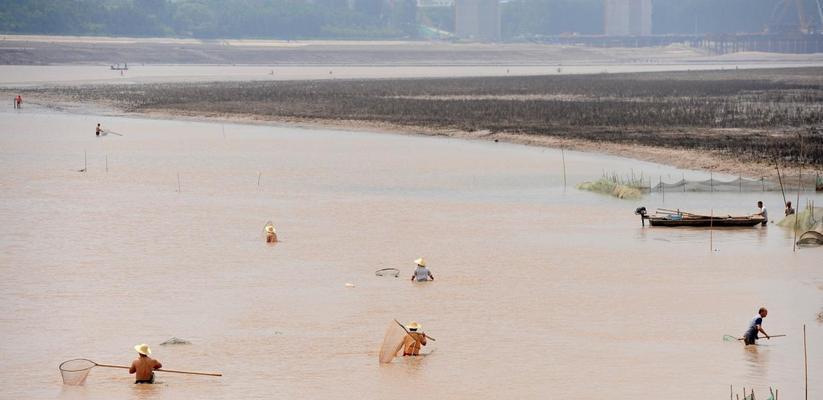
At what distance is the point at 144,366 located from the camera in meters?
20.1

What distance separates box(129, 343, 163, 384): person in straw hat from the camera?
20.1 m

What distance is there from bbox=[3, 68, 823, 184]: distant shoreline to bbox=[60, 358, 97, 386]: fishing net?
2936cm

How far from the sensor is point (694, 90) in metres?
96.0

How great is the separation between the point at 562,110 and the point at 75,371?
182 ft

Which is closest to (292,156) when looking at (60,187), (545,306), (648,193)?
(60,187)

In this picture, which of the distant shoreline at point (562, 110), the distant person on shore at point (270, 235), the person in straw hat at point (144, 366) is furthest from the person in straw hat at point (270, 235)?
the distant shoreline at point (562, 110)

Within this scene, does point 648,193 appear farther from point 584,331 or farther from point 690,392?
point 690,392

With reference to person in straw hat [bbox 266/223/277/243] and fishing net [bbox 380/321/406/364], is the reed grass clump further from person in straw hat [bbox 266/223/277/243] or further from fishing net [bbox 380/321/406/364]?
fishing net [bbox 380/321/406/364]

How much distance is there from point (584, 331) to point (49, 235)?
16434 mm

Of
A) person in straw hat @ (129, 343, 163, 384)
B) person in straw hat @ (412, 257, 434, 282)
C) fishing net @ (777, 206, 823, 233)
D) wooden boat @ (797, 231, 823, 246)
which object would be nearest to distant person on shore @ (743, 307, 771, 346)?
person in straw hat @ (412, 257, 434, 282)

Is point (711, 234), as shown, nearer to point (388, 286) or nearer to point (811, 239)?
point (811, 239)

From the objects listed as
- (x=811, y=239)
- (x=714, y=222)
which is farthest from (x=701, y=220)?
(x=811, y=239)

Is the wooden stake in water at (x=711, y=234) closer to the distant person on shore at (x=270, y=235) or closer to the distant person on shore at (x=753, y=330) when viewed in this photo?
the distant person on shore at (x=753, y=330)

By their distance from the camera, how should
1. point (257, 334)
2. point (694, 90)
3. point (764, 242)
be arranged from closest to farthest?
1. point (257, 334)
2. point (764, 242)
3. point (694, 90)
